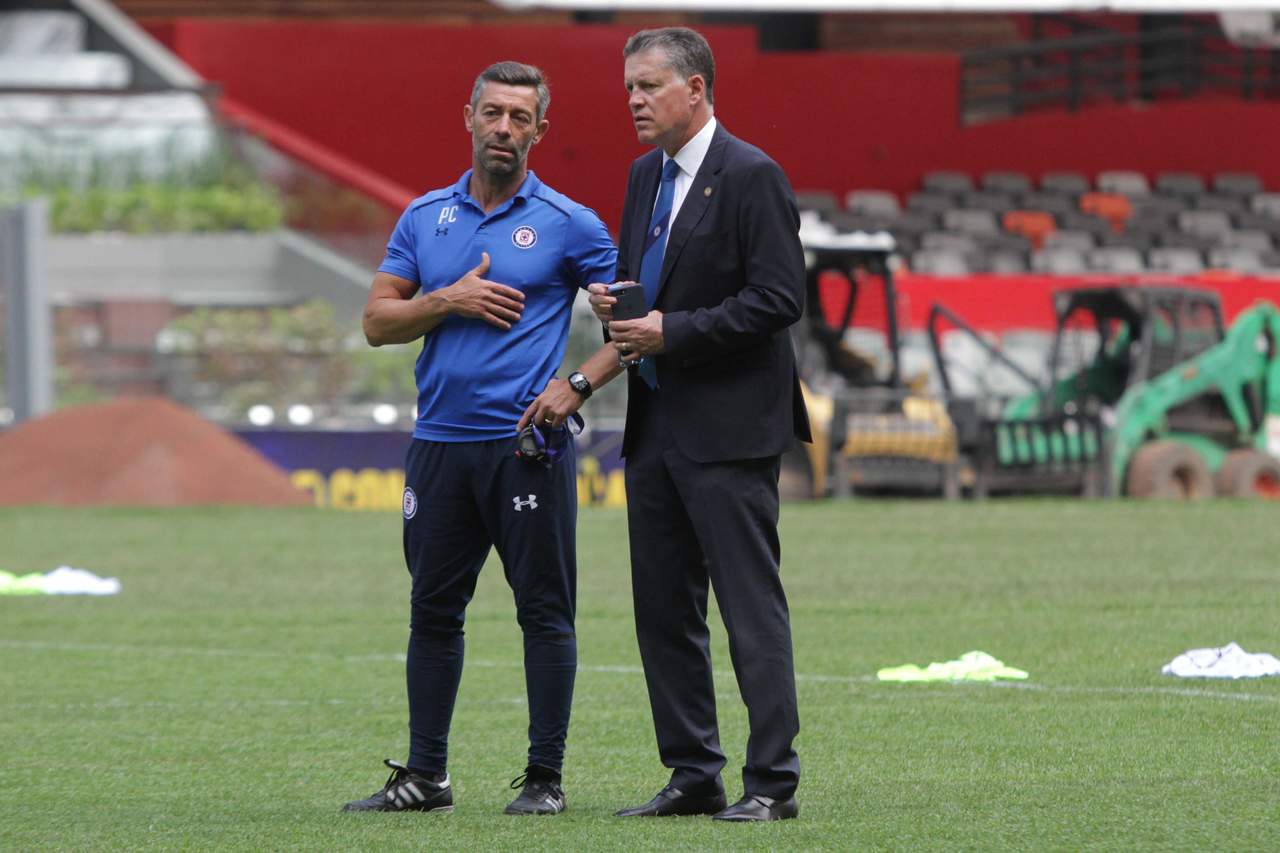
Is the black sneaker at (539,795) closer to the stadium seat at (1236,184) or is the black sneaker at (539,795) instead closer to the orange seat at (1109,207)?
the orange seat at (1109,207)

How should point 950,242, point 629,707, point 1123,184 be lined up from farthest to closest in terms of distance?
point 1123,184 < point 950,242 < point 629,707

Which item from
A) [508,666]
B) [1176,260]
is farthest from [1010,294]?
[508,666]

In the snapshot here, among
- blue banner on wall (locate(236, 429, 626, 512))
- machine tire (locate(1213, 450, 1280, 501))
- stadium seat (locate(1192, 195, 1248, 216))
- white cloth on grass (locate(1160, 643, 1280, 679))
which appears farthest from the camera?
stadium seat (locate(1192, 195, 1248, 216))

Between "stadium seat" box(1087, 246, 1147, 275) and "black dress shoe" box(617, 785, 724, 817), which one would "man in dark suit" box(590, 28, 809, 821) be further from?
"stadium seat" box(1087, 246, 1147, 275)

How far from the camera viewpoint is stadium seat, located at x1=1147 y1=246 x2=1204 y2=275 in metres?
33.1

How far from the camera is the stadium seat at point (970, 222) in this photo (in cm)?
3338

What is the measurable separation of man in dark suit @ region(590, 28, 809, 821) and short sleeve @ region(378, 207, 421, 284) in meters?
0.61

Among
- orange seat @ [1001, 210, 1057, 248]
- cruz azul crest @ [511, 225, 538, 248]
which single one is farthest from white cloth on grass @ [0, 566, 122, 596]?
orange seat @ [1001, 210, 1057, 248]

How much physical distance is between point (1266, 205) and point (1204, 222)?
81.0 inches

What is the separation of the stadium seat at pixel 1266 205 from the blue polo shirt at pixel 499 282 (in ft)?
106

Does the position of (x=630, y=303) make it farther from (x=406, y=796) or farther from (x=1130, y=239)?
(x=1130, y=239)

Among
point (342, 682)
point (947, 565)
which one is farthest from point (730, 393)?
point (947, 565)

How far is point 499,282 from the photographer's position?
576cm

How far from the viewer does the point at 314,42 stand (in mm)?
32938
